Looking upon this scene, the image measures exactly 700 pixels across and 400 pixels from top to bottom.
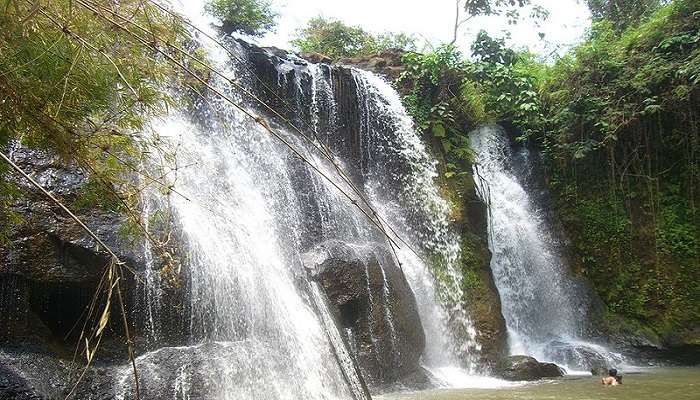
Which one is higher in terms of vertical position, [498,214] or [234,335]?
[498,214]

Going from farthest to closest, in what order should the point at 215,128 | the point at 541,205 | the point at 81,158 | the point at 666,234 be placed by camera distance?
the point at 541,205, the point at 666,234, the point at 215,128, the point at 81,158

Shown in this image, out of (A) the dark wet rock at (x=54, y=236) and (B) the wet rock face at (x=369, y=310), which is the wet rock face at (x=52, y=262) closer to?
(A) the dark wet rock at (x=54, y=236)

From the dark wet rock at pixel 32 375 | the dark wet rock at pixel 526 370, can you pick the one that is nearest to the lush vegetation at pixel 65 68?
the dark wet rock at pixel 32 375

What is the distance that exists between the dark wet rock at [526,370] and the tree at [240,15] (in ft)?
39.0

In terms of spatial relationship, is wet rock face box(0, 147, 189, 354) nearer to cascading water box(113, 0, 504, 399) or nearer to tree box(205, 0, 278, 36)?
cascading water box(113, 0, 504, 399)

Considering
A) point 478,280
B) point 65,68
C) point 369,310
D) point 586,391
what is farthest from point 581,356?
point 65,68

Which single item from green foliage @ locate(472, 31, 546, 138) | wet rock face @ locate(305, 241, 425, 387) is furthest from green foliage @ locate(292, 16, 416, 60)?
wet rock face @ locate(305, 241, 425, 387)

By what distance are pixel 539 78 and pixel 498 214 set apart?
3.80m

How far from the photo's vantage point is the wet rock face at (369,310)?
23.1 ft

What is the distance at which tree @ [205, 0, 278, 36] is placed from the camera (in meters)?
15.2

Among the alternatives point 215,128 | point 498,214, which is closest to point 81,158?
point 215,128

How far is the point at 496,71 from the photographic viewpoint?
41.9 ft

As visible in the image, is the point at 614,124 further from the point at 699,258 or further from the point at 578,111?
the point at 699,258

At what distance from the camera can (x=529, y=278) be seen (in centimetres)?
1088
